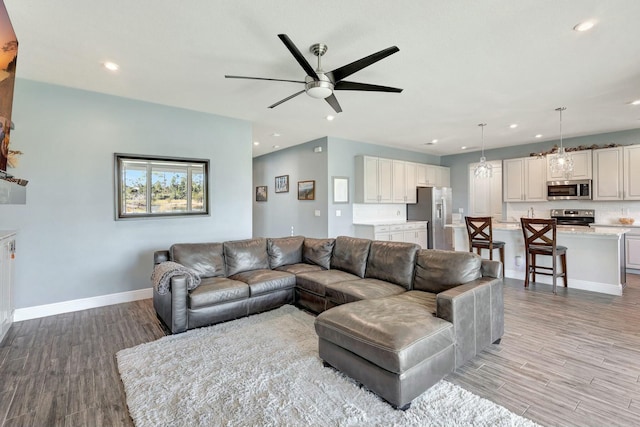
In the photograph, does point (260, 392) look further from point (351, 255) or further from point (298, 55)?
point (298, 55)

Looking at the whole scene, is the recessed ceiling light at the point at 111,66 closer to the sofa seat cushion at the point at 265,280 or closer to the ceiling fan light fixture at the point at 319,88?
the ceiling fan light fixture at the point at 319,88

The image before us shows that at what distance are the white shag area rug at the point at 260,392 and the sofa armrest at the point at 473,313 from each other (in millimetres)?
360

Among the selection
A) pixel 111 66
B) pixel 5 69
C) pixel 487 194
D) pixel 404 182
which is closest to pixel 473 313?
pixel 5 69

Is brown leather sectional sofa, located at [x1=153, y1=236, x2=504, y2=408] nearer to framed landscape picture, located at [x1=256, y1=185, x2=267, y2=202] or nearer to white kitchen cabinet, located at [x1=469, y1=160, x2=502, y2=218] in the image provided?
framed landscape picture, located at [x1=256, y1=185, x2=267, y2=202]

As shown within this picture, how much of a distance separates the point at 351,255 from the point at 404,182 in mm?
3944

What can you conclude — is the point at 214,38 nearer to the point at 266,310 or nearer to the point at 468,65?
the point at 468,65

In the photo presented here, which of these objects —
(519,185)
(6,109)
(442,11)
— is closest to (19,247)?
(6,109)

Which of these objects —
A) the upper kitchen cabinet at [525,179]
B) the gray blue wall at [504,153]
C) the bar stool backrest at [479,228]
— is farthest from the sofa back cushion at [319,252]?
the gray blue wall at [504,153]

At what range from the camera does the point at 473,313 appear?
2348 millimetres

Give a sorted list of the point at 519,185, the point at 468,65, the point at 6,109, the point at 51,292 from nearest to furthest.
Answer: the point at 6,109 → the point at 468,65 → the point at 51,292 → the point at 519,185

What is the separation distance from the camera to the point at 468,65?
10.0 ft

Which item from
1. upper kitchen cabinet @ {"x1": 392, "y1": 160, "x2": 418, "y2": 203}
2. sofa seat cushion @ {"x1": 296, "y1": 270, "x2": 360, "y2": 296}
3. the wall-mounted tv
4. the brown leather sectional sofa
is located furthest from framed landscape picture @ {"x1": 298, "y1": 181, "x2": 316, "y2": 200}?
the wall-mounted tv

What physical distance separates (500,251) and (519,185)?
9.35ft

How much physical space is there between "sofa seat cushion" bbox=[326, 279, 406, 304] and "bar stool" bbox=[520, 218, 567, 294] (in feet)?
8.48
